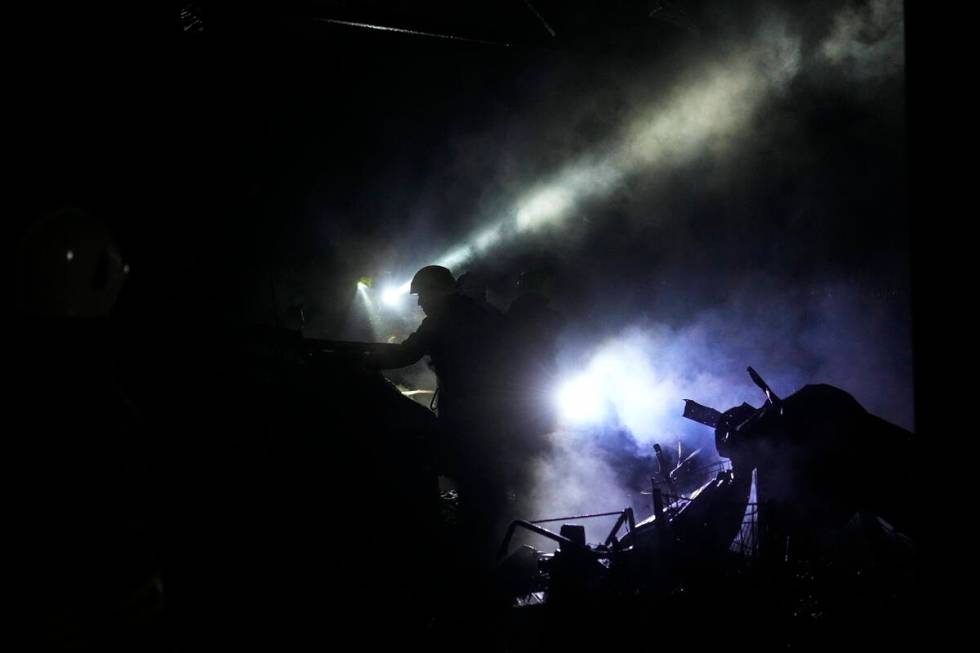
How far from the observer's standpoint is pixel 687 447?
866cm

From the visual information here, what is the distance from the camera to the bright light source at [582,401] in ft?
31.9

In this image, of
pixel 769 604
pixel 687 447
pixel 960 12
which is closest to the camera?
pixel 960 12

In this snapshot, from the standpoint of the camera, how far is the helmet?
5.82 m

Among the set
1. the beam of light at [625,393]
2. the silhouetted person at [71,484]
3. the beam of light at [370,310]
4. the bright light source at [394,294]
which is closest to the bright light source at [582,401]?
the beam of light at [625,393]

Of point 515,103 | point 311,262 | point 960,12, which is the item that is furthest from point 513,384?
point 311,262

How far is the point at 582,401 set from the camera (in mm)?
11281

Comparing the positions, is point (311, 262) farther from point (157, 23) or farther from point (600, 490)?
point (600, 490)

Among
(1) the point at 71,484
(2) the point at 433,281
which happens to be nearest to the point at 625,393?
(2) the point at 433,281

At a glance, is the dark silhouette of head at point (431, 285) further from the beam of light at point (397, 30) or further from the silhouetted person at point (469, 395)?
the beam of light at point (397, 30)

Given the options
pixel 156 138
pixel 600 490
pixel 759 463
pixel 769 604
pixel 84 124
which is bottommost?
pixel 769 604

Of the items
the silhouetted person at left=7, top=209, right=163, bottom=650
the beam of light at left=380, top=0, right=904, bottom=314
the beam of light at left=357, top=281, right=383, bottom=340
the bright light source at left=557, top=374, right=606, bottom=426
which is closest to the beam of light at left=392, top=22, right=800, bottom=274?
the beam of light at left=380, top=0, right=904, bottom=314

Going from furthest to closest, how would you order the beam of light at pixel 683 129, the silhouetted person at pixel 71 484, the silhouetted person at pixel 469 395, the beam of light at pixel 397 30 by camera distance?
the beam of light at pixel 683 129 → the silhouetted person at pixel 469 395 → the beam of light at pixel 397 30 → the silhouetted person at pixel 71 484

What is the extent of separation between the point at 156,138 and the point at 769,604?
649 centimetres

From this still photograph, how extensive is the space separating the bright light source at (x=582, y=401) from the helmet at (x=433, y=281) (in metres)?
3.91
